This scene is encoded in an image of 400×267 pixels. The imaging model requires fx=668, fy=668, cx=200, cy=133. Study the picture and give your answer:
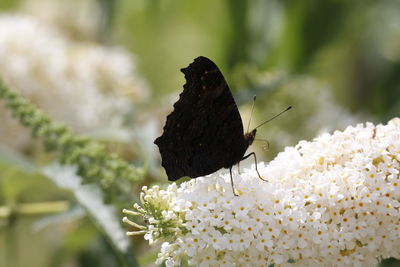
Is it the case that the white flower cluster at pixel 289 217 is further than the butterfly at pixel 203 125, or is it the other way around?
the butterfly at pixel 203 125

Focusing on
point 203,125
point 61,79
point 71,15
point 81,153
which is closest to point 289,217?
point 203,125

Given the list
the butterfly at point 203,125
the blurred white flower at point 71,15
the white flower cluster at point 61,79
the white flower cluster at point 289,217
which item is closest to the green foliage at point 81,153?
the butterfly at point 203,125

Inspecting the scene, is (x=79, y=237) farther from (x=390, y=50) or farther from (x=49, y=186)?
(x=390, y=50)

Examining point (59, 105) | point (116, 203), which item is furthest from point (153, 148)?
point (59, 105)

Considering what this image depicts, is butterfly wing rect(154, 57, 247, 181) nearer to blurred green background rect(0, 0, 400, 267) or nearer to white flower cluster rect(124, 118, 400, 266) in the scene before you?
white flower cluster rect(124, 118, 400, 266)

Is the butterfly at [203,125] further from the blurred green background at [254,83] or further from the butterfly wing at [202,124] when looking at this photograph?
the blurred green background at [254,83]

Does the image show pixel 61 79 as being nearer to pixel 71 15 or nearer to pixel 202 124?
pixel 71 15
